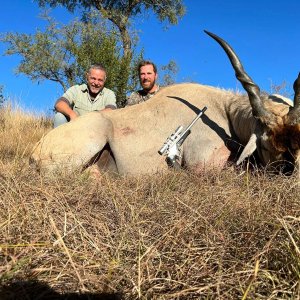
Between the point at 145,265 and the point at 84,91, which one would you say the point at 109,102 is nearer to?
the point at 84,91

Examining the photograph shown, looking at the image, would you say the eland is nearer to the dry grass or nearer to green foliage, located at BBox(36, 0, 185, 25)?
the dry grass

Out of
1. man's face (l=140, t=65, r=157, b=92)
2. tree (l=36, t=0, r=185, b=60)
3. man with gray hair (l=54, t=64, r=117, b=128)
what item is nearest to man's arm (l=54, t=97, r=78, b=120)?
man with gray hair (l=54, t=64, r=117, b=128)

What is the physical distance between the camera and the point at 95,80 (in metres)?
6.65

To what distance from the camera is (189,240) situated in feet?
6.63

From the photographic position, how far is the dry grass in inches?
64.5

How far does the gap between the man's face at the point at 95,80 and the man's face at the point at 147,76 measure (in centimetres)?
68

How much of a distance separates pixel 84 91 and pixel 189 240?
510cm

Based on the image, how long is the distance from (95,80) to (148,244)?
4939 mm

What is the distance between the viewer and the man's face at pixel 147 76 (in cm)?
697

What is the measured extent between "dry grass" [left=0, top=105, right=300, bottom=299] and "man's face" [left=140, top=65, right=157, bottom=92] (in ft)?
14.4

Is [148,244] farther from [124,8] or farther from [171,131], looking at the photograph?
[124,8]

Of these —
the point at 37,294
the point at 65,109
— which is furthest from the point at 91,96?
the point at 37,294

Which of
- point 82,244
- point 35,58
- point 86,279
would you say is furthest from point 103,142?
point 35,58

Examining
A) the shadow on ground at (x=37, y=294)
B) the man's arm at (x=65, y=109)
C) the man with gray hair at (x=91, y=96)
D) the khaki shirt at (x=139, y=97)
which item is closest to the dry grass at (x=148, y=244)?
the shadow on ground at (x=37, y=294)
